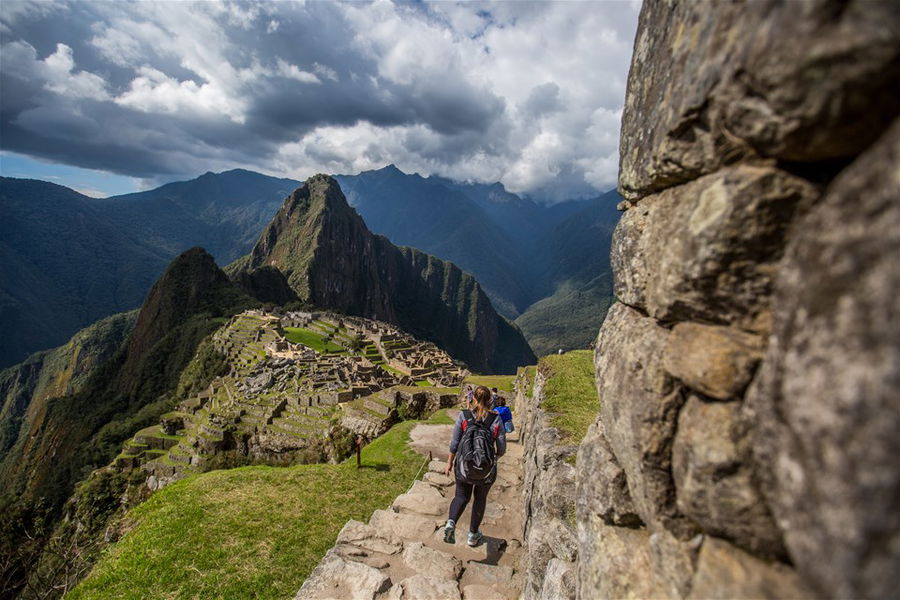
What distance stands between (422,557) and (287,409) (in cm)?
2306

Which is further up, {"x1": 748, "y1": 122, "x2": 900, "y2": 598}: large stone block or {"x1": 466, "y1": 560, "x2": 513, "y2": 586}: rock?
{"x1": 748, "y1": 122, "x2": 900, "y2": 598}: large stone block

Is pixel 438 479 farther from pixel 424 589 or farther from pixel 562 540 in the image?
pixel 562 540

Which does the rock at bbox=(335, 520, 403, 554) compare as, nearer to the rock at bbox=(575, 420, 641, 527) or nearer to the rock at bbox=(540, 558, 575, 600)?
the rock at bbox=(540, 558, 575, 600)

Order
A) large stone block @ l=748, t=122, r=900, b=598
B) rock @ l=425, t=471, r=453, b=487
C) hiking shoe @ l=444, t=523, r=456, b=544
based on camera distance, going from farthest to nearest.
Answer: rock @ l=425, t=471, r=453, b=487, hiking shoe @ l=444, t=523, r=456, b=544, large stone block @ l=748, t=122, r=900, b=598

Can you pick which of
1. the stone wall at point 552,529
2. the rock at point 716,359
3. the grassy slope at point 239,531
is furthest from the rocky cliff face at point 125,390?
the rock at point 716,359

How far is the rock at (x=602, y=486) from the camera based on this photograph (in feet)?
10.7

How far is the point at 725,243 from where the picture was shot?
2.08m

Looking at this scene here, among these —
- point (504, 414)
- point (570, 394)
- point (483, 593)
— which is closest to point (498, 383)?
point (570, 394)

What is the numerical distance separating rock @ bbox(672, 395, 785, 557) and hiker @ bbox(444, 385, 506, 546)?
373 centimetres

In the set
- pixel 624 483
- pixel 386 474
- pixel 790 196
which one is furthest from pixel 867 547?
pixel 386 474

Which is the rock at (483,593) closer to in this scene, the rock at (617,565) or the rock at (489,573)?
the rock at (489,573)

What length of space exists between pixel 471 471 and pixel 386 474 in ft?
21.1

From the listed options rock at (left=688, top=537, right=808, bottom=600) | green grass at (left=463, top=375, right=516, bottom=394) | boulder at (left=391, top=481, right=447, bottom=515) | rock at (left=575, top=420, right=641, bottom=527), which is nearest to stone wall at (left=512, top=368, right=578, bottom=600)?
rock at (left=575, top=420, right=641, bottom=527)

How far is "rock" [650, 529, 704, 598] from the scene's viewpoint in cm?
243
